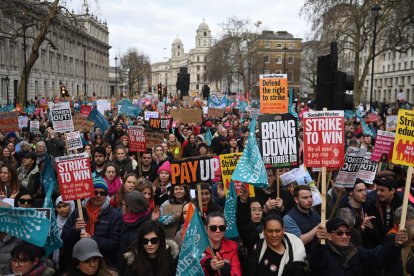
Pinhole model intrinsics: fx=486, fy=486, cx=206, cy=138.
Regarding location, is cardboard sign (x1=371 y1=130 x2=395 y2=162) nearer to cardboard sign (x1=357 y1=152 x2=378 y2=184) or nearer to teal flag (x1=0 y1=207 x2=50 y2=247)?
cardboard sign (x1=357 y1=152 x2=378 y2=184)

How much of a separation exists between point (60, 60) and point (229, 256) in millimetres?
64909

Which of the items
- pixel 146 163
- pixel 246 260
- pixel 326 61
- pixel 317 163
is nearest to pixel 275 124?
pixel 317 163

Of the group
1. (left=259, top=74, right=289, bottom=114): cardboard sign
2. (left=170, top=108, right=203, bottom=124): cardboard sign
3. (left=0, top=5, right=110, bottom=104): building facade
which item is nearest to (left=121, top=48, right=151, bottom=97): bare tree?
(left=0, top=5, right=110, bottom=104): building facade

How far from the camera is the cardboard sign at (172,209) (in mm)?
5641

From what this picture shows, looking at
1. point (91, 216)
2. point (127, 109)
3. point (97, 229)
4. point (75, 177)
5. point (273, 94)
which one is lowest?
point (97, 229)

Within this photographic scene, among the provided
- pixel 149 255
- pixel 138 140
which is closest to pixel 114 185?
pixel 138 140

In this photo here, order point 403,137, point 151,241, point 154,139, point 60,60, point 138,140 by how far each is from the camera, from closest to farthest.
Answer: point 151,241, point 403,137, point 138,140, point 154,139, point 60,60

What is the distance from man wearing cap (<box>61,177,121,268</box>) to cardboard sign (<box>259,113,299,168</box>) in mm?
2014

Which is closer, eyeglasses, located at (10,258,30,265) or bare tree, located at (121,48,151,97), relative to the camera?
eyeglasses, located at (10,258,30,265)

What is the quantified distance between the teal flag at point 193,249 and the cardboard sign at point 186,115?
12.1 m

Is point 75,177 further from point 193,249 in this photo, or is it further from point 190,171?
point 193,249

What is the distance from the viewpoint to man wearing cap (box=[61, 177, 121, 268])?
15.8ft

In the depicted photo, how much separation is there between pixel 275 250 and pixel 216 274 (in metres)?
0.54

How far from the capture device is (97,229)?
16.4 feet
